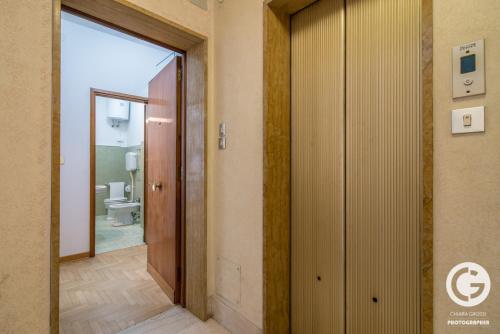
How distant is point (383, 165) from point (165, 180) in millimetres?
1901

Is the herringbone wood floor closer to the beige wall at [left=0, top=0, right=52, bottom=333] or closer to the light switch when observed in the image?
the beige wall at [left=0, top=0, right=52, bottom=333]

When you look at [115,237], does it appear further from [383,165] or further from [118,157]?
[383,165]

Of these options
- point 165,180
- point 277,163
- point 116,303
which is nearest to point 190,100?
point 165,180

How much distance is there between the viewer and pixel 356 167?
1.31 m

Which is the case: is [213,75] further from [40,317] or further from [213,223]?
[40,317]

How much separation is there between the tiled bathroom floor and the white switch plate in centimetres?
393

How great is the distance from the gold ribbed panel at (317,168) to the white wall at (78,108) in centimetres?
230

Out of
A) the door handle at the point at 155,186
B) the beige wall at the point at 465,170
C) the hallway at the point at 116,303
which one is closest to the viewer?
the beige wall at the point at 465,170

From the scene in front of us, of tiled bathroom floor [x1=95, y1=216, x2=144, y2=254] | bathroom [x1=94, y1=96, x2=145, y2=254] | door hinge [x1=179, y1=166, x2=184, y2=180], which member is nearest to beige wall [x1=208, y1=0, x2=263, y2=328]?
door hinge [x1=179, y1=166, x2=184, y2=180]

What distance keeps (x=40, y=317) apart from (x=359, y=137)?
190cm

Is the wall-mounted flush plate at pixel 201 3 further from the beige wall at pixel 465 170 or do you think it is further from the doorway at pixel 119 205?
the beige wall at pixel 465 170

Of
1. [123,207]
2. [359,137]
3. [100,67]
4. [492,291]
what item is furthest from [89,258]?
[492,291]

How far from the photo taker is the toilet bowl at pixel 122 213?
15.0ft

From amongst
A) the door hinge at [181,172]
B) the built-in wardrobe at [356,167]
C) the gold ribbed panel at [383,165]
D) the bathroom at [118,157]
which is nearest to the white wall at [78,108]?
the bathroom at [118,157]
